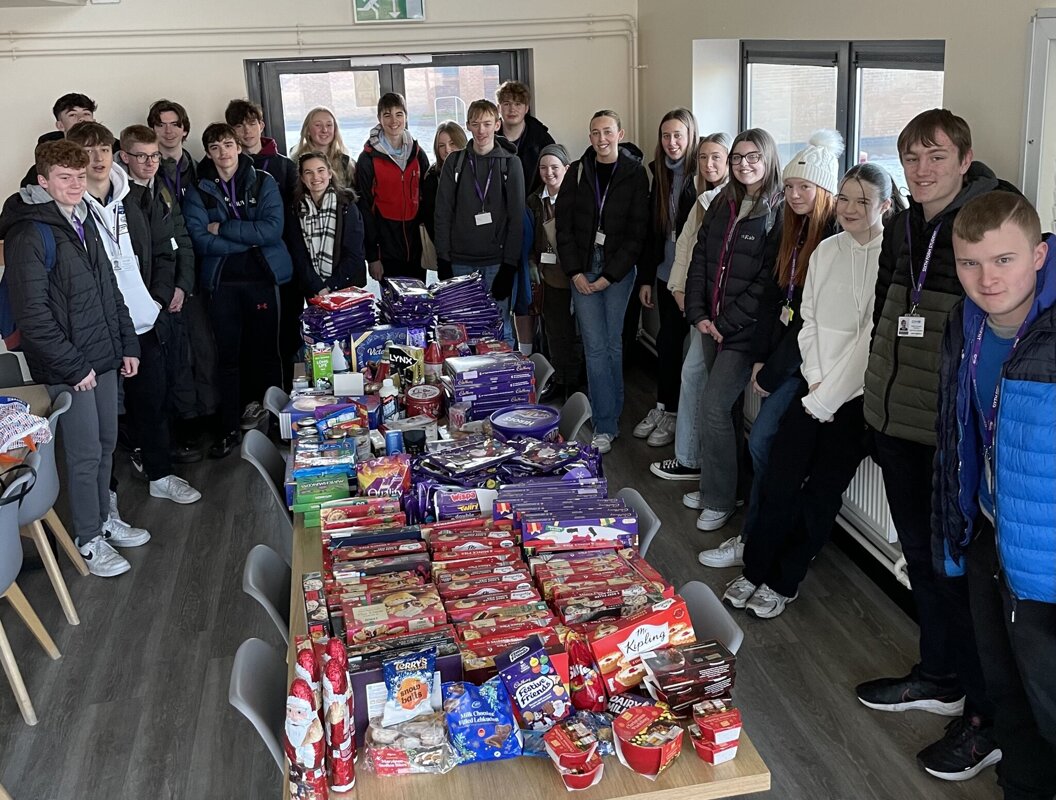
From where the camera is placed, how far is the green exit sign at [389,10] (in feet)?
24.8

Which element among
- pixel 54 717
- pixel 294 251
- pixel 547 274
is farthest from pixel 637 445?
pixel 54 717

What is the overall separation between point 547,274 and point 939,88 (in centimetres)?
287

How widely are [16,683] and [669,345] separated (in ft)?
12.9

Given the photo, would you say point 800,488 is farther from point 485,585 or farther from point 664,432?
point 664,432

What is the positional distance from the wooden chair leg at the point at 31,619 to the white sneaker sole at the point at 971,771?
3.28 meters

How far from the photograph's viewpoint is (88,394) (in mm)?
4891

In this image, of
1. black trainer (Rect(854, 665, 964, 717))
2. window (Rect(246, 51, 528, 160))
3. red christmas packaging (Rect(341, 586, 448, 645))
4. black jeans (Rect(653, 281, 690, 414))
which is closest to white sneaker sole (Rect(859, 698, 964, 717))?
black trainer (Rect(854, 665, 964, 717))

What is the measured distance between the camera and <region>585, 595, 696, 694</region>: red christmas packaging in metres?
2.46

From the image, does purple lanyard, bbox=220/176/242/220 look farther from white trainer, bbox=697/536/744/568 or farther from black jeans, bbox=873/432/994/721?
black jeans, bbox=873/432/994/721

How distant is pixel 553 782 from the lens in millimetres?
2254

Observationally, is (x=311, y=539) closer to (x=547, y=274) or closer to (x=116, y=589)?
(x=116, y=589)

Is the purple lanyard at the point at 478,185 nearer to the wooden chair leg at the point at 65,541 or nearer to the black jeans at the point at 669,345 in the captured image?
the black jeans at the point at 669,345

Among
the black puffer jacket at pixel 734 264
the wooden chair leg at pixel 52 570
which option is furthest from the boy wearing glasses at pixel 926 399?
the wooden chair leg at pixel 52 570

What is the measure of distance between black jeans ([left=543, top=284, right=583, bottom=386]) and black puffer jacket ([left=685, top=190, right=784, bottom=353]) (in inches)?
69.4
